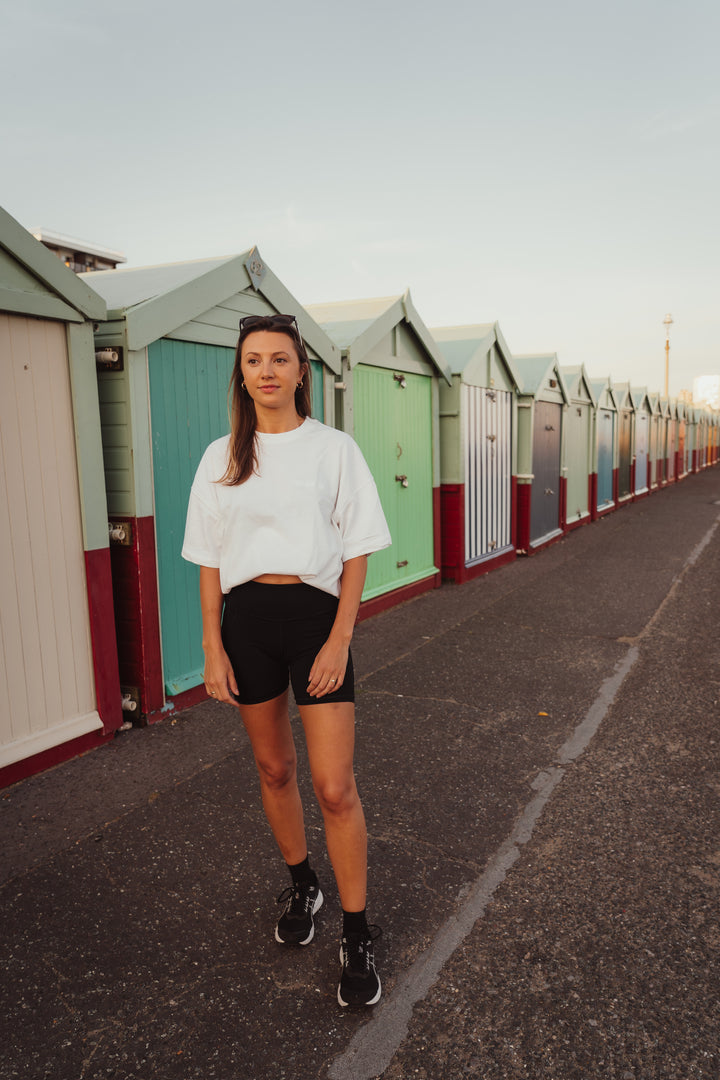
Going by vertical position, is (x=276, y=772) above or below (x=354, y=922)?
above

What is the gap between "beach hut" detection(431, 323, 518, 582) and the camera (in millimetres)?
9398

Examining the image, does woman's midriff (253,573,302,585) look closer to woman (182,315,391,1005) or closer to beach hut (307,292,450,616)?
woman (182,315,391,1005)

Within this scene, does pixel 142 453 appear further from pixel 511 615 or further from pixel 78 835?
pixel 511 615

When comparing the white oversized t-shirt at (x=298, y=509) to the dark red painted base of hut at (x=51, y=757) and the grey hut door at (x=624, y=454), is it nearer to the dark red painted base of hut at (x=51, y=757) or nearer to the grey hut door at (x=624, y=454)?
the dark red painted base of hut at (x=51, y=757)

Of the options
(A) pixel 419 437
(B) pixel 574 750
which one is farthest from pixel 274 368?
(A) pixel 419 437

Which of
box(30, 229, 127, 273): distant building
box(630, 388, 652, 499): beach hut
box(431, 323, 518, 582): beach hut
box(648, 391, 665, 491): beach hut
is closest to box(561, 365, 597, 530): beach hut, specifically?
box(431, 323, 518, 582): beach hut

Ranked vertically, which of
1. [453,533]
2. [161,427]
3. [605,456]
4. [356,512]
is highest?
[161,427]

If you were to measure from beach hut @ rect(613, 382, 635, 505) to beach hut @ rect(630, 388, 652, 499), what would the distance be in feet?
1.69

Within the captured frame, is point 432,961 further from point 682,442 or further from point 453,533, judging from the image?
point 682,442

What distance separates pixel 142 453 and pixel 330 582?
2.79 meters

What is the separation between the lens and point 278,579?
2295 millimetres

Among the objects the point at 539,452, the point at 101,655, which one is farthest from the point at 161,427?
the point at 539,452

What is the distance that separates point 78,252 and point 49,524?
826 cm

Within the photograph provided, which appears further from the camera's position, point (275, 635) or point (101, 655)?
point (101, 655)
